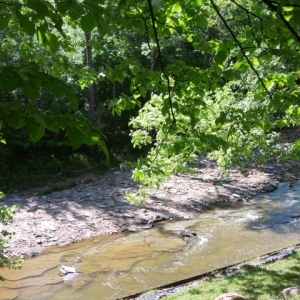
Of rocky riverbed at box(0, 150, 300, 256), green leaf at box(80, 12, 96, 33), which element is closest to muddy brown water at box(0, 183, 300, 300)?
rocky riverbed at box(0, 150, 300, 256)

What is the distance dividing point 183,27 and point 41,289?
491 cm

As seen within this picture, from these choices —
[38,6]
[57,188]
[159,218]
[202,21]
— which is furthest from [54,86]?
[57,188]

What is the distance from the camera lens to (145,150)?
16.1 metres

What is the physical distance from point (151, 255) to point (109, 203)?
116 inches

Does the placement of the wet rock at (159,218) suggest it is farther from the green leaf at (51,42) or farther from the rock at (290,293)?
the green leaf at (51,42)

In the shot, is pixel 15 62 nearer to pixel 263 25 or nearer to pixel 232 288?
pixel 232 288

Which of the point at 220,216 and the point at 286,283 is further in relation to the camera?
the point at 220,216

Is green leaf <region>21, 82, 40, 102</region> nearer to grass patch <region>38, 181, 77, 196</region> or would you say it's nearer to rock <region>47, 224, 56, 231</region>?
rock <region>47, 224, 56, 231</region>

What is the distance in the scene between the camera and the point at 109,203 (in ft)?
34.4

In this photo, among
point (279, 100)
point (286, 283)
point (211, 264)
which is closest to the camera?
point (279, 100)

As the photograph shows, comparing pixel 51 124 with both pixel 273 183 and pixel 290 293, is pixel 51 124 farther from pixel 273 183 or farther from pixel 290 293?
pixel 273 183

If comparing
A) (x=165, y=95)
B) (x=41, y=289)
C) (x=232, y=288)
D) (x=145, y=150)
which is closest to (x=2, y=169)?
(x=145, y=150)

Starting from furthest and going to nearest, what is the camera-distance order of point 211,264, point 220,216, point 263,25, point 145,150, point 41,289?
point 145,150 → point 220,216 → point 211,264 → point 41,289 → point 263,25

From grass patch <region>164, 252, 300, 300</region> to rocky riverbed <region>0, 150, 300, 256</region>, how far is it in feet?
8.60
